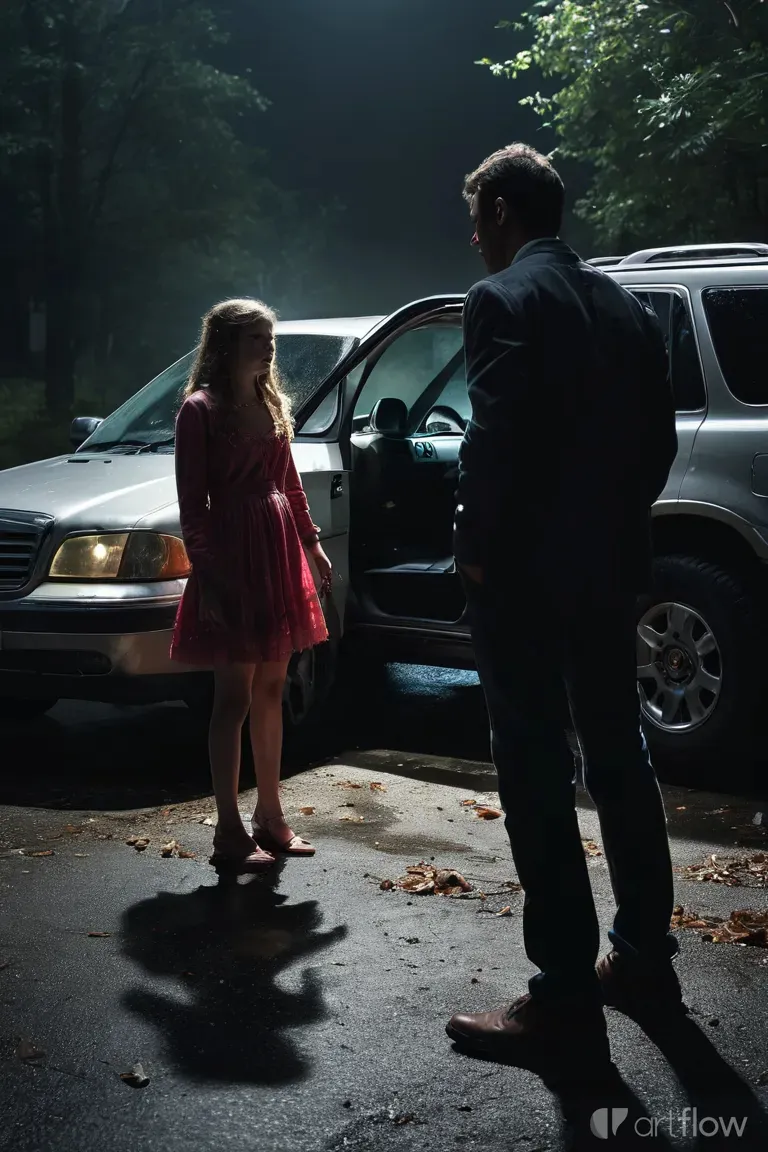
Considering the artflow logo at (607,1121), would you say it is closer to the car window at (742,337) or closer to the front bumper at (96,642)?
the front bumper at (96,642)

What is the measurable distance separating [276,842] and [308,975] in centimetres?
116

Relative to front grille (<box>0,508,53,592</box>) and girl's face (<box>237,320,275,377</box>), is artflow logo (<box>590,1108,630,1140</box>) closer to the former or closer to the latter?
girl's face (<box>237,320,275,377</box>)

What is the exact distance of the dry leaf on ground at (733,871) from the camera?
504 centimetres

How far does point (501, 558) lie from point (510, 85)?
164 feet

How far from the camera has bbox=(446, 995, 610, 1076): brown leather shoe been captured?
360 centimetres

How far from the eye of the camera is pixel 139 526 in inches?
242

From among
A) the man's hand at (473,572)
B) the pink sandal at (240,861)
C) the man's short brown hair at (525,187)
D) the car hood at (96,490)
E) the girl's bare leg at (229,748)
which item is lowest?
the pink sandal at (240,861)

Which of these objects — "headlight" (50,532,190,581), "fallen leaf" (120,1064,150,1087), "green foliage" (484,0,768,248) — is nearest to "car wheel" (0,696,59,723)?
"headlight" (50,532,190,581)

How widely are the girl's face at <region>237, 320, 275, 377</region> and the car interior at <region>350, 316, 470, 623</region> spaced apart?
6.41 feet

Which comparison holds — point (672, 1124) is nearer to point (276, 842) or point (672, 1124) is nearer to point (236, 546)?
point (276, 842)

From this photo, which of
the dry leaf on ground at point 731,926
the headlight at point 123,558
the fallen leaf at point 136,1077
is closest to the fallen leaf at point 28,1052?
the fallen leaf at point 136,1077

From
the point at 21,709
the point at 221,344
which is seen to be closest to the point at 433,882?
the point at 221,344

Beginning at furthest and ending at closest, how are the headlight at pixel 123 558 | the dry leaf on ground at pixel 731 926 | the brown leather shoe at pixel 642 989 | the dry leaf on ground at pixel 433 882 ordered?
the headlight at pixel 123 558, the dry leaf on ground at pixel 433 882, the dry leaf on ground at pixel 731 926, the brown leather shoe at pixel 642 989

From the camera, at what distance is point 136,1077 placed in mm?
3508
